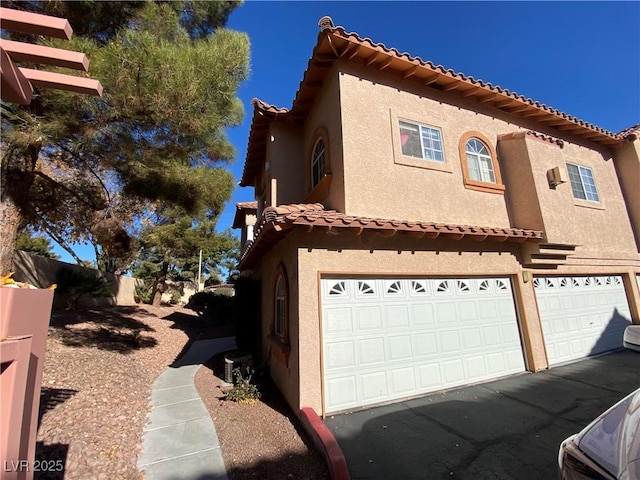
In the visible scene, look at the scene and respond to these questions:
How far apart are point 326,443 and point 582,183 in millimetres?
12265

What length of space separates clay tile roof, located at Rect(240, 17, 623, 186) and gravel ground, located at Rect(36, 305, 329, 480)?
8.40 metres

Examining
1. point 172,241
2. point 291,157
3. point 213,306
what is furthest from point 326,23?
point 213,306

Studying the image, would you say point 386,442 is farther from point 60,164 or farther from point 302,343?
point 60,164

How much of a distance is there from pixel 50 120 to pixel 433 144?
378 inches

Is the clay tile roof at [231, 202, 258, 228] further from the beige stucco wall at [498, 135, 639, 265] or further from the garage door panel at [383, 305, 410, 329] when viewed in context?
the beige stucco wall at [498, 135, 639, 265]

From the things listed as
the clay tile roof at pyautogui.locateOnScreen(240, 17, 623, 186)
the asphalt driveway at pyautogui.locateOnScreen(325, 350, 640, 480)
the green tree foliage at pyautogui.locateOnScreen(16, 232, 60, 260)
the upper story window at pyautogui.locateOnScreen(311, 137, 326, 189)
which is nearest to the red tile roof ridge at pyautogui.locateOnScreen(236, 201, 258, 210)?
the clay tile roof at pyautogui.locateOnScreen(240, 17, 623, 186)

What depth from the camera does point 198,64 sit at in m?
7.11

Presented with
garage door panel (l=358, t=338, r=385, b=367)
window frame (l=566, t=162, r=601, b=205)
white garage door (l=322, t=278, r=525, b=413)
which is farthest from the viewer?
window frame (l=566, t=162, r=601, b=205)

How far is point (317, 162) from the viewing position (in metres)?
9.41

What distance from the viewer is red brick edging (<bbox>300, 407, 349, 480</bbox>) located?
4086mm

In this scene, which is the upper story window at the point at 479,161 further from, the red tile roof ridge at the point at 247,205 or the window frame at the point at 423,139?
the red tile roof ridge at the point at 247,205

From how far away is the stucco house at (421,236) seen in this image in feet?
20.7

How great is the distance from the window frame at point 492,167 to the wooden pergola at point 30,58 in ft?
28.3

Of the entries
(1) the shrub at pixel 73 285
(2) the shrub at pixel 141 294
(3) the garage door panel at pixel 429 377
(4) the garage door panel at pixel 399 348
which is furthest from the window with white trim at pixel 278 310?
(2) the shrub at pixel 141 294
